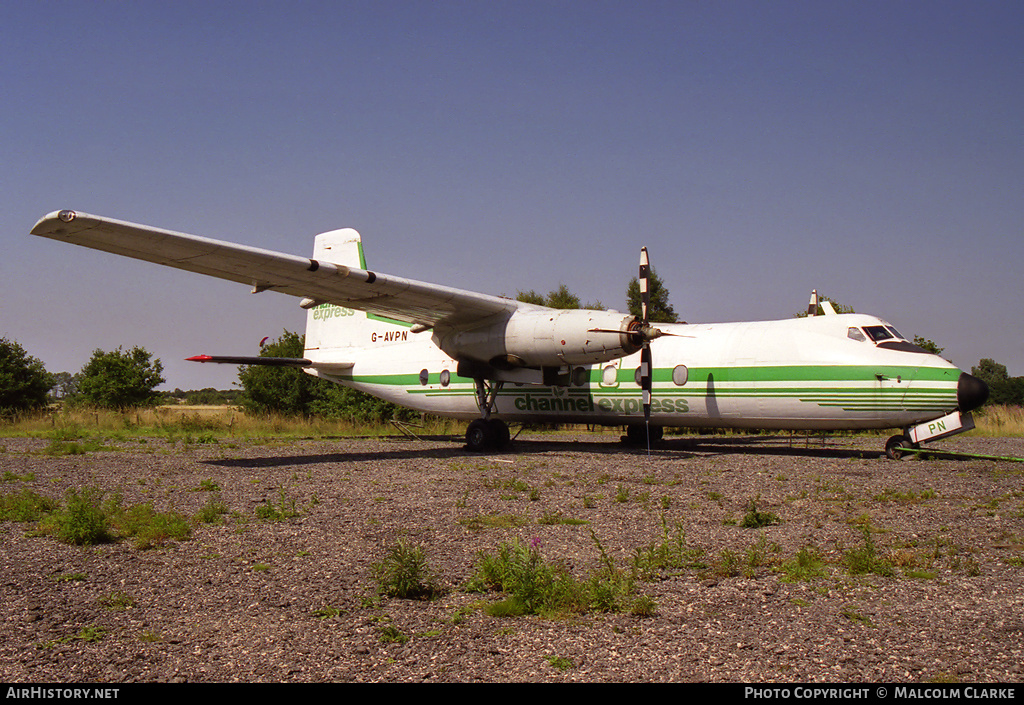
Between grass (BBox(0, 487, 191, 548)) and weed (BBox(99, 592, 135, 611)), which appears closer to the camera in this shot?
weed (BBox(99, 592, 135, 611))

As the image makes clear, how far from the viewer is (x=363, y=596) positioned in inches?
189

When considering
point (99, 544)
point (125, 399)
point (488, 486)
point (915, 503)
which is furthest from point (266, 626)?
point (125, 399)

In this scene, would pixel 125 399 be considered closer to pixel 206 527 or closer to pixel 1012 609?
pixel 206 527

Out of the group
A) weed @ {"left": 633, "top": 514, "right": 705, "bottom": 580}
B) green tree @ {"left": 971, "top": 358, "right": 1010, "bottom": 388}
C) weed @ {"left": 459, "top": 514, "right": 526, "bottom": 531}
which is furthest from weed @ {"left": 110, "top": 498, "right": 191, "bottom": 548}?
green tree @ {"left": 971, "top": 358, "right": 1010, "bottom": 388}

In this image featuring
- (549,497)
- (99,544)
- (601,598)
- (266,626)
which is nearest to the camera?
(266,626)

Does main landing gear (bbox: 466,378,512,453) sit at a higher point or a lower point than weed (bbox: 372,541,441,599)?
higher

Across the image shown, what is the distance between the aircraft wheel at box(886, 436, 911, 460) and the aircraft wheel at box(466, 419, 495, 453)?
8560 mm

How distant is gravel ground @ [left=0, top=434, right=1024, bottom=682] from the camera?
356cm

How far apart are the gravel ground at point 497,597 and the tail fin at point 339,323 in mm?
11184

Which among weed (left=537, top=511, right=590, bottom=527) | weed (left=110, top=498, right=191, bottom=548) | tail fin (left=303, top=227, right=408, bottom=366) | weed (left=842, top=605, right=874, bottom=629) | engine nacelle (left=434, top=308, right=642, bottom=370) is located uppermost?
tail fin (left=303, top=227, right=408, bottom=366)

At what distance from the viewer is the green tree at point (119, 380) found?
3700 cm

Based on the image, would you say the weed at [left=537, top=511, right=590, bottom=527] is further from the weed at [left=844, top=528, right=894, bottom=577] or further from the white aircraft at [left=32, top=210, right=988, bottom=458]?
the white aircraft at [left=32, top=210, right=988, bottom=458]

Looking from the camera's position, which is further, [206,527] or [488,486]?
[488,486]
